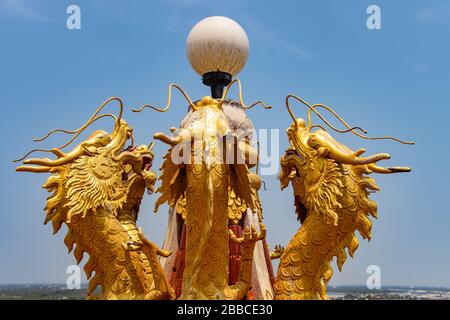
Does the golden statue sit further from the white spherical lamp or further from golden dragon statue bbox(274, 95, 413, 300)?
the white spherical lamp

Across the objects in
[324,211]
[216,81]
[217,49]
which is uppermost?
[217,49]

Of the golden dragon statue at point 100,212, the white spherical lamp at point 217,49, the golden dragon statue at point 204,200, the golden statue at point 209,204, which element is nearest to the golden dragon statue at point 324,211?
the golden dragon statue at point 204,200

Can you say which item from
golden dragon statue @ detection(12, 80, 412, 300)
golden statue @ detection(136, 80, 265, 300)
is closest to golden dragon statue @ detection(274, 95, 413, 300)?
golden dragon statue @ detection(12, 80, 412, 300)

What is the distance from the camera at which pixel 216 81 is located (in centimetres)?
838

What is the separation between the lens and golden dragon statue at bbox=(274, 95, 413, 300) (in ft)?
20.5

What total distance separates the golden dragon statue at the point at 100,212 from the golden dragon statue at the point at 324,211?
52.4 inches

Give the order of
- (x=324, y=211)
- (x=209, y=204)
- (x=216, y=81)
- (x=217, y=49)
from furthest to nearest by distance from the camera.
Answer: (x=216, y=81) < (x=217, y=49) < (x=324, y=211) < (x=209, y=204)

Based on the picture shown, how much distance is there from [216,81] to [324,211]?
2.94 metres

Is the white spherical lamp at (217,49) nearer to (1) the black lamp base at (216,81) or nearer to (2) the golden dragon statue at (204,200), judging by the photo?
(1) the black lamp base at (216,81)

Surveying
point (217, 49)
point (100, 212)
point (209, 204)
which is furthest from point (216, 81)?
point (209, 204)

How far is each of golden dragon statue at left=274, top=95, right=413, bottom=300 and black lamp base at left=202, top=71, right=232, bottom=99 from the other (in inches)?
77.9

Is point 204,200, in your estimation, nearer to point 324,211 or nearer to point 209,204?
point 209,204

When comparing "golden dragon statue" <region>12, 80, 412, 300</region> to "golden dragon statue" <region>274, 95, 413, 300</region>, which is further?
"golden dragon statue" <region>274, 95, 413, 300</region>
